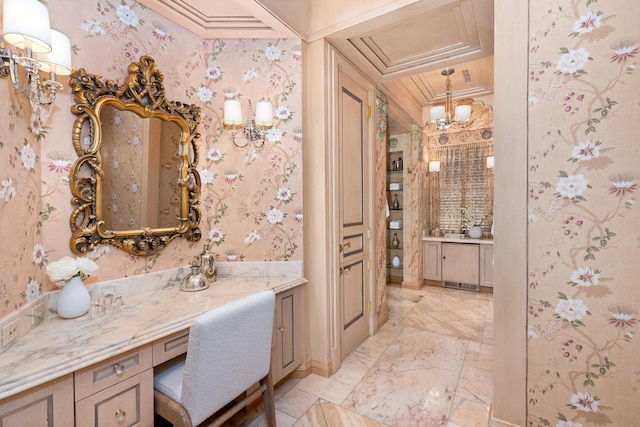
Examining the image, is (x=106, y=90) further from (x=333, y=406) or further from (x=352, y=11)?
(x=333, y=406)

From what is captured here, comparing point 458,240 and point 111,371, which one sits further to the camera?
point 458,240

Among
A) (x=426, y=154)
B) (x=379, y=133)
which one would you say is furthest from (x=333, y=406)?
(x=426, y=154)

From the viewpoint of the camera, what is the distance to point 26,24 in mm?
1057

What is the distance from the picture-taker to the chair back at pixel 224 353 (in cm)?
115

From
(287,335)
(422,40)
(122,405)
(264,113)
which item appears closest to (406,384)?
(287,335)

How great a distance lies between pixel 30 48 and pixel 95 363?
1.24 metres

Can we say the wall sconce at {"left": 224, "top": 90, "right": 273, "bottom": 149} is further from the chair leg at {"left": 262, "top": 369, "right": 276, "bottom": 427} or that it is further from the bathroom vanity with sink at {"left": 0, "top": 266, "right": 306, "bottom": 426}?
the chair leg at {"left": 262, "top": 369, "right": 276, "bottom": 427}

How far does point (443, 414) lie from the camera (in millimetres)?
1852

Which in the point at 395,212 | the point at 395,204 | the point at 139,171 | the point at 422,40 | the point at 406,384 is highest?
the point at 422,40

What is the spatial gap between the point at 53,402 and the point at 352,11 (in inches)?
103

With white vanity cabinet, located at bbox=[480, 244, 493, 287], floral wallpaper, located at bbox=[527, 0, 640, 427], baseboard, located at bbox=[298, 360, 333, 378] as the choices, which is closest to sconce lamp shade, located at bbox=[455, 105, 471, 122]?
white vanity cabinet, located at bbox=[480, 244, 493, 287]

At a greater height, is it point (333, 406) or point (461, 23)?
point (461, 23)

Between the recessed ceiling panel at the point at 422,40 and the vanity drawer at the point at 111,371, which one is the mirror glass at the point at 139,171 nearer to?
the vanity drawer at the point at 111,371

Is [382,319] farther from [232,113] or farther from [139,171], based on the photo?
[139,171]
